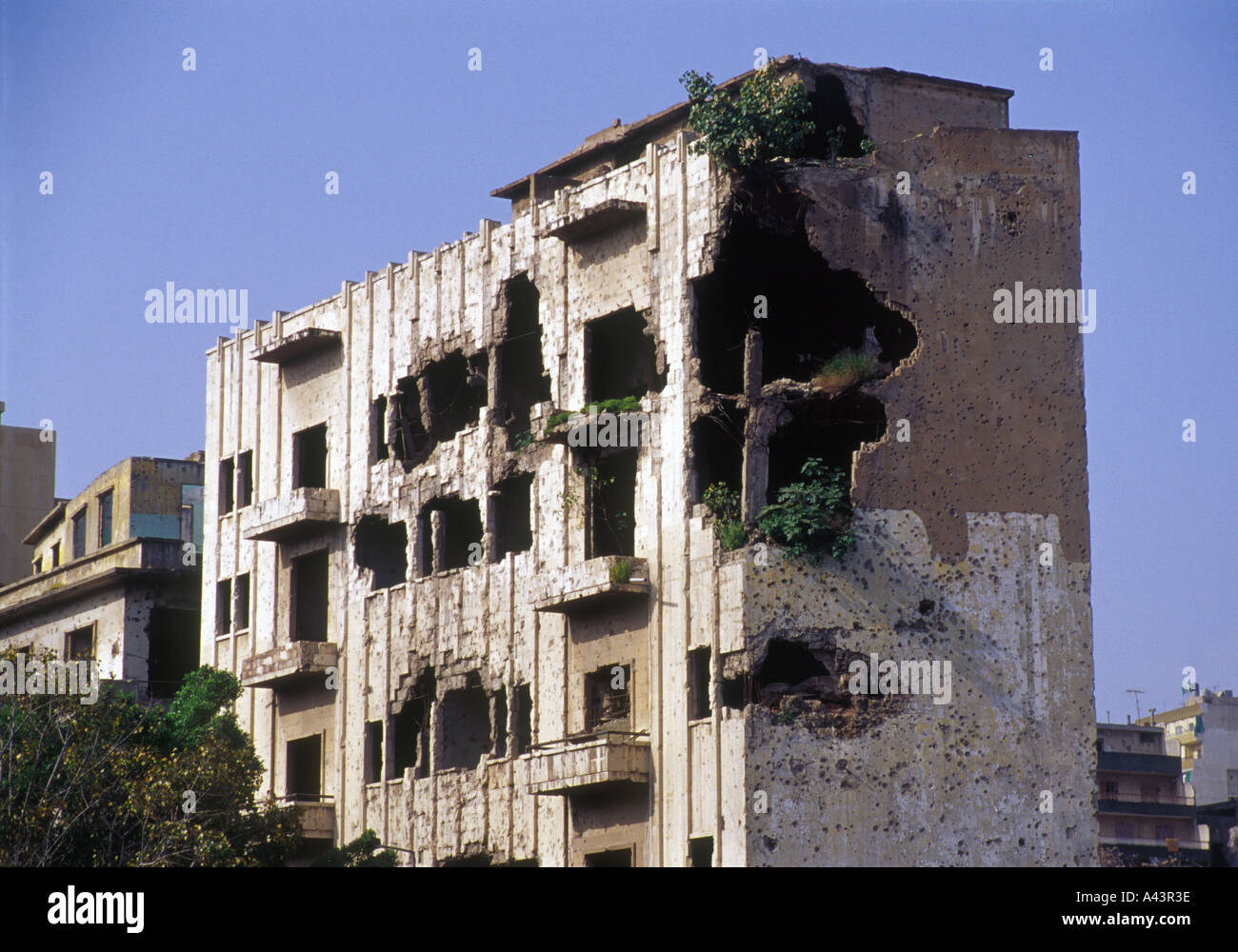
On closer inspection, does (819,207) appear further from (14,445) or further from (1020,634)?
(14,445)

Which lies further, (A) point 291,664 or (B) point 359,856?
(A) point 291,664

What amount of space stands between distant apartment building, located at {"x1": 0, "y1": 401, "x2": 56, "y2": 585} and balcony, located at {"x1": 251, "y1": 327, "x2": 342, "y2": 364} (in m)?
23.1

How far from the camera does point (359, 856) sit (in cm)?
3834

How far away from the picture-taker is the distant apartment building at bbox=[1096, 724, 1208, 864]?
75.1m

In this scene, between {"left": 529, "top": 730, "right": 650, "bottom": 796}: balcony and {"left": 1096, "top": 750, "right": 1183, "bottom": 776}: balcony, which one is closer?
{"left": 529, "top": 730, "right": 650, "bottom": 796}: balcony

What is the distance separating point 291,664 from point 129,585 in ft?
27.7

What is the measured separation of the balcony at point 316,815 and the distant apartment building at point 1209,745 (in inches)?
1675

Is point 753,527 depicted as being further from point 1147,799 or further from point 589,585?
point 1147,799

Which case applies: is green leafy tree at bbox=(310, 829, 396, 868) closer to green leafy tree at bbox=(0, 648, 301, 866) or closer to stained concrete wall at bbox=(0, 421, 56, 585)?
green leafy tree at bbox=(0, 648, 301, 866)

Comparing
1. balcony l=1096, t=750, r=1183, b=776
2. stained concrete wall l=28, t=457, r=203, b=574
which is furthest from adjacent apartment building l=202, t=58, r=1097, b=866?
balcony l=1096, t=750, r=1183, b=776

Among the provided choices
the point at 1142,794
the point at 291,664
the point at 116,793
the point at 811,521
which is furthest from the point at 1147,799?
the point at 116,793

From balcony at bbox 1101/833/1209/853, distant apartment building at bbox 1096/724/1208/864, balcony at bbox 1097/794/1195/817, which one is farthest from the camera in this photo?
distant apartment building at bbox 1096/724/1208/864

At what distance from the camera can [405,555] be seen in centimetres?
4266
